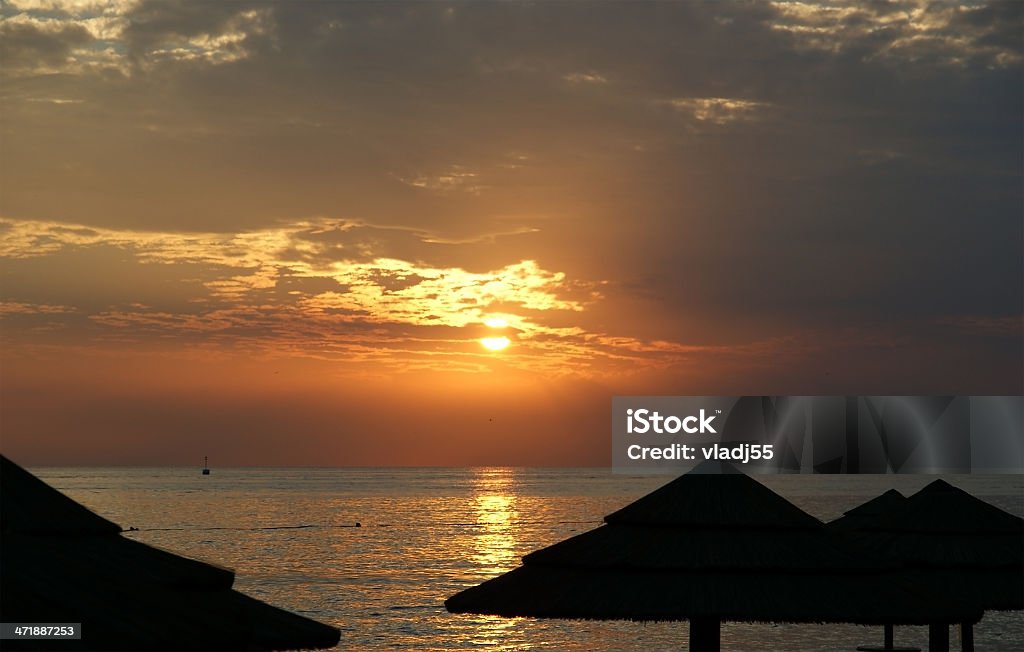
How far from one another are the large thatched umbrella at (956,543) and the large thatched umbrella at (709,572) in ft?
19.7

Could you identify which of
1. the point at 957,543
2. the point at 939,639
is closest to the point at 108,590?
the point at 957,543

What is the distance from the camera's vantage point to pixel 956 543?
22375 millimetres

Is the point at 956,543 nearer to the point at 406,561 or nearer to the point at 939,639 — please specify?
the point at 939,639

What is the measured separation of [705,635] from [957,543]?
8.66 meters

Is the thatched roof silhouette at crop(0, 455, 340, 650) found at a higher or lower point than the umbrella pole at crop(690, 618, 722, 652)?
higher

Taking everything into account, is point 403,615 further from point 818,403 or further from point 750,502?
point 750,502

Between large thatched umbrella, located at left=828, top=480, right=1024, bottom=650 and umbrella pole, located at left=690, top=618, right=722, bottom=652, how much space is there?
6.66 m

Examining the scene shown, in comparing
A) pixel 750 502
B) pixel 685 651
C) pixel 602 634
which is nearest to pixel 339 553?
pixel 602 634

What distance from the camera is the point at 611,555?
50.6 ft

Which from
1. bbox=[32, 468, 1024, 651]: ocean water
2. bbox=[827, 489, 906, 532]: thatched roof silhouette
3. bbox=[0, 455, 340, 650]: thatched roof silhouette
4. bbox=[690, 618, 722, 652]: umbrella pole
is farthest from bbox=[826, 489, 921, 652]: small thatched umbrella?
bbox=[32, 468, 1024, 651]: ocean water

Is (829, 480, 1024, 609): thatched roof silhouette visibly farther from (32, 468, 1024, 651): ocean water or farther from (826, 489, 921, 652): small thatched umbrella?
(32, 468, 1024, 651): ocean water

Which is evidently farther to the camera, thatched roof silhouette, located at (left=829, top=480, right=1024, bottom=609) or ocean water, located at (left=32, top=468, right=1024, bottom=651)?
ocean water, located at (left=32, top=468, right=1024, bottom=651)

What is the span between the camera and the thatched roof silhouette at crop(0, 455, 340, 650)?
9164mm

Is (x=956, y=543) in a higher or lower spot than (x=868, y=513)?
lower
